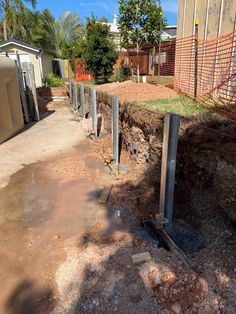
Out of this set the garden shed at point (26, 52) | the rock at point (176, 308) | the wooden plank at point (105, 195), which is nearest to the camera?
the rock at point (176, 308)

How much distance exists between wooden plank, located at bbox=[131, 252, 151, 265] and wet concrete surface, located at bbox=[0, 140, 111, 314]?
880 mm

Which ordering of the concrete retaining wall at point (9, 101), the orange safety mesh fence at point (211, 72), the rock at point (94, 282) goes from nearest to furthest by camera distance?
the rock at point (94, 282)
the orange safety mesh fence at point (211, 72)
the concrete retaining wall at point (9, 101)

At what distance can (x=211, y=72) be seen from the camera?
6148 millimetres

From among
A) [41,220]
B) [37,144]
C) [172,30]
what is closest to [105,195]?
[41,220]

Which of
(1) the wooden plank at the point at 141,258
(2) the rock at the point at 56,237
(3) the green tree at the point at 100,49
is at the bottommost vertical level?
(2) the rock at the point at 56,237

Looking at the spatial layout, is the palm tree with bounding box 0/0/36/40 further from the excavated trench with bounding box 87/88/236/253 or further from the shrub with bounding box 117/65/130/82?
the excavated trench with bounding box 87/88/236/253

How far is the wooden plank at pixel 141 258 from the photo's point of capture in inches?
104

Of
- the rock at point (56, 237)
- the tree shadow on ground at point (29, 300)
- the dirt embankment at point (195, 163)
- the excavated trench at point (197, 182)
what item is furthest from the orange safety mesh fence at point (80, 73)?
the tree shadow on ground at point (29, 300)

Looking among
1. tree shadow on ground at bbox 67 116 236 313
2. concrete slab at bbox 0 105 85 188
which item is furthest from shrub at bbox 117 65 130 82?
tree shadow on ground at bbox 67 116 236 313

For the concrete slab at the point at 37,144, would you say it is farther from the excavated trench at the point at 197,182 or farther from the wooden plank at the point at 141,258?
the wooden plank at the point at 141,258

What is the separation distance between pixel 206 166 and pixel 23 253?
2.63m

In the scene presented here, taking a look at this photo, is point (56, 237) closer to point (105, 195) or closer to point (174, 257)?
point (105, 195)

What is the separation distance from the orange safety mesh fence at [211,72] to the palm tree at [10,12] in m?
19.6

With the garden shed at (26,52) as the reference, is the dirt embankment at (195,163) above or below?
below
